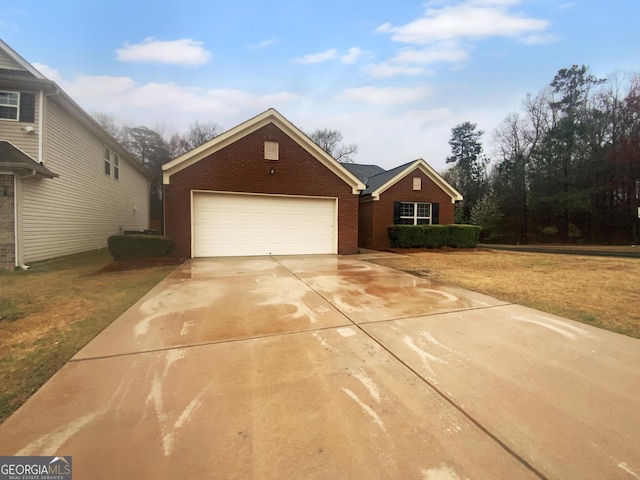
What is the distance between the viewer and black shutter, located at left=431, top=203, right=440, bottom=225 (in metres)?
17.0

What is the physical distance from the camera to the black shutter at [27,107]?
9.09 m

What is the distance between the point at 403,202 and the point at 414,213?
941 mm

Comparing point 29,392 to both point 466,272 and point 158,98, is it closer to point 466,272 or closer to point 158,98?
point 466,272

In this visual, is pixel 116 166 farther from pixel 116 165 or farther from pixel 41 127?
pixel 41 127

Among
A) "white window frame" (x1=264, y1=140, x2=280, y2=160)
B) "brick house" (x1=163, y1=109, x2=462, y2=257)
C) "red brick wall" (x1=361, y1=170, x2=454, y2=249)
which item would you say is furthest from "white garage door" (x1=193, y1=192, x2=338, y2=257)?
"red brick wall" (x1=361, y1=170, x2=454, y2=249)

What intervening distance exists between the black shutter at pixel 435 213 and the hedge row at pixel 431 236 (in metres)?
1.88

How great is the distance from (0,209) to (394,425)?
37.0ft

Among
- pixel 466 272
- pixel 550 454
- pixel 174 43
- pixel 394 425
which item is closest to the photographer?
pixel 550 454

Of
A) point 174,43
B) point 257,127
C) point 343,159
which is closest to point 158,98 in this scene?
point 174,43

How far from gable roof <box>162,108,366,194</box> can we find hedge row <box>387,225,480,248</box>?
3.47m

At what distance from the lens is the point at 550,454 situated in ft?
5.58

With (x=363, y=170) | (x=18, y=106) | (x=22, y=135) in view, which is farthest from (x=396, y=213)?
(x=18, y=106)

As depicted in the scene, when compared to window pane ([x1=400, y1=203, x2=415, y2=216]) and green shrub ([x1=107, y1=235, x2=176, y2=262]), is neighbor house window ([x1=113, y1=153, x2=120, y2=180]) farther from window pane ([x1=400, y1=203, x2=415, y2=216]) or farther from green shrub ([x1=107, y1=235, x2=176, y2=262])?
window pane ([x1=400, y1=203, x2=415, y2=216])

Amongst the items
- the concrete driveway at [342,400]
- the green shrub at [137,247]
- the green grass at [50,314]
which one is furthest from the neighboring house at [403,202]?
the concrete driveway at [342,400]
